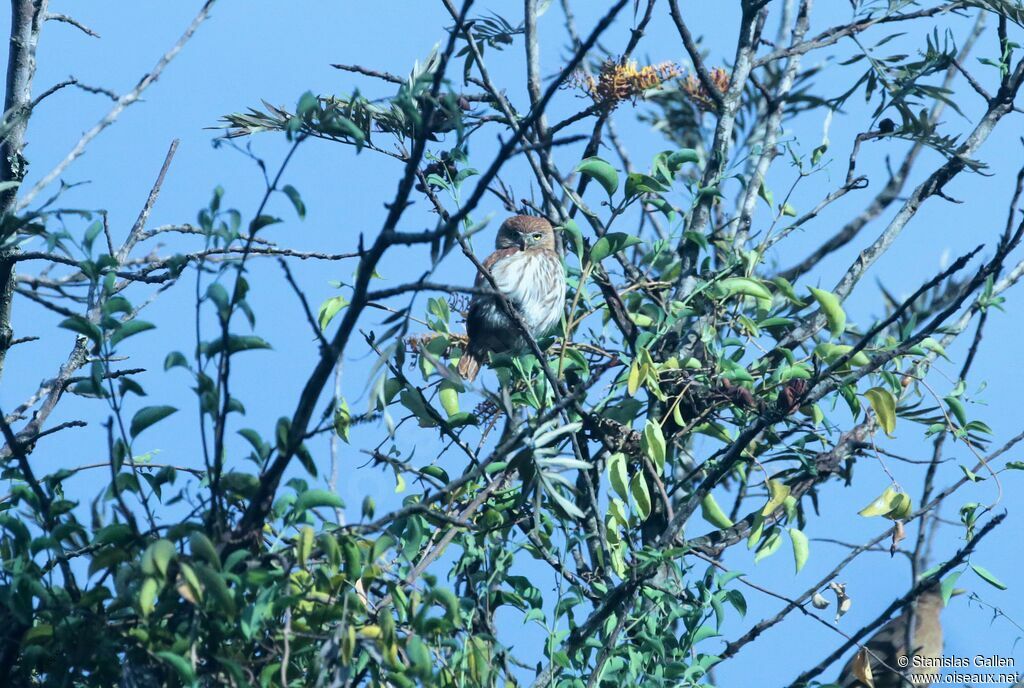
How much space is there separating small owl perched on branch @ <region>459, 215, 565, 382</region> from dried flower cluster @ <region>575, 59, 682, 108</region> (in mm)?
695

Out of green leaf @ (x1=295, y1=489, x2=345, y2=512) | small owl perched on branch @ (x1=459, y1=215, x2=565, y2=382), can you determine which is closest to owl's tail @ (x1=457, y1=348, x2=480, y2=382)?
small owl perched on branch @ (x1=459, y1=215, x2=565, y2=382)

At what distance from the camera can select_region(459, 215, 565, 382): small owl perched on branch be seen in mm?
5277

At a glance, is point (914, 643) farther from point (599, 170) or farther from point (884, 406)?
point (599, 170)

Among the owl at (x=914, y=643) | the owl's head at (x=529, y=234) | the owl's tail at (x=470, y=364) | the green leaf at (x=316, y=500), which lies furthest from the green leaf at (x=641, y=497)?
the owl's head at (x=529, y=234)

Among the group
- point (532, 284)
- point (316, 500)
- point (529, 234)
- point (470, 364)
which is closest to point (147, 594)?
point (316, 500)

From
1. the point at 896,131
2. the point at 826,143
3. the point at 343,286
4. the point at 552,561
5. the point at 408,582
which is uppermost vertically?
the point at 896,131

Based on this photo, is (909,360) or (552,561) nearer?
(552,561)

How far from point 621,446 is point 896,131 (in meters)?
1.86

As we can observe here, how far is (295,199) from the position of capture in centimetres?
205

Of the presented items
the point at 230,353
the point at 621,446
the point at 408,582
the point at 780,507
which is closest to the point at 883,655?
the point at 780,507

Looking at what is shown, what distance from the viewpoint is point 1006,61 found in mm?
4336

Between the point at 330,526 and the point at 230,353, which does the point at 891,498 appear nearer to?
the point at 330,526

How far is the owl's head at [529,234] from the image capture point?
250 inches

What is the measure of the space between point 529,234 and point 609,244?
3363 mm
